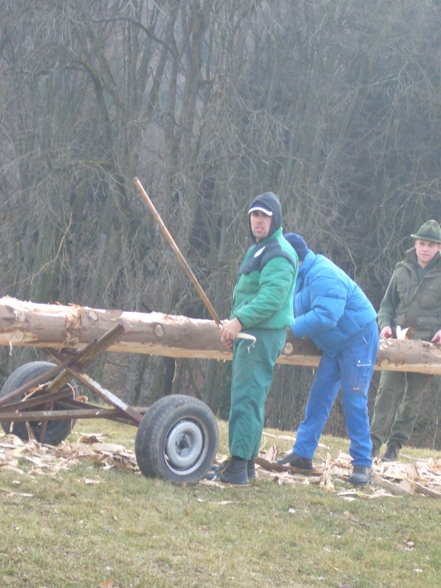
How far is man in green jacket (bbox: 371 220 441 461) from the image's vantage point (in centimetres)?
820

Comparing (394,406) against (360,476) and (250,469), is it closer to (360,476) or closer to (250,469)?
(360,476)

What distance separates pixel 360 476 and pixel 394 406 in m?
1.85

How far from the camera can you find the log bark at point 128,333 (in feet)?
18.8

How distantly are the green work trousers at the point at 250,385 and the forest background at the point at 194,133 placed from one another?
782 centimetres

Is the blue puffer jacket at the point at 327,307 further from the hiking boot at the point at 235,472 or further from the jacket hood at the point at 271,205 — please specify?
the hiking boot at the point at 235,472

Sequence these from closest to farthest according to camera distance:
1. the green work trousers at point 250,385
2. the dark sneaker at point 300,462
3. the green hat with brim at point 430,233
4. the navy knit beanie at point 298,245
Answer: the green work trousers at point 250,385 → the navy knit beanie at point 298,245 → the dark sneaker at point 300,462 → the green hat with brim at point 430,233

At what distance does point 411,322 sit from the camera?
27.7ft

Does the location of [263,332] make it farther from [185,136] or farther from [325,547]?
[185,136]

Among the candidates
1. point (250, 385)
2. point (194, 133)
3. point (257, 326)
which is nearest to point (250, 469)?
point (250, 385)

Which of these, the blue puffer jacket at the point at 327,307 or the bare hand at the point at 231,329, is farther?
the blue puffer jacket at the point at 327,307

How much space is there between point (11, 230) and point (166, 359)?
4.41m

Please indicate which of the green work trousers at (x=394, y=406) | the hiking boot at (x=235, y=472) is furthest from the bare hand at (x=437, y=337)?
the hiking boot at (x=235, y=472)

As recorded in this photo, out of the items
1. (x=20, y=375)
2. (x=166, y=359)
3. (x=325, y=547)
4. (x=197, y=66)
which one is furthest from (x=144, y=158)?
(x=325, y=547)

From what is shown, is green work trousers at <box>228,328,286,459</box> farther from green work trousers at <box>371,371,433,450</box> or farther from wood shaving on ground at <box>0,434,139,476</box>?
green work trousers at <box>371,371,433,450</box>
